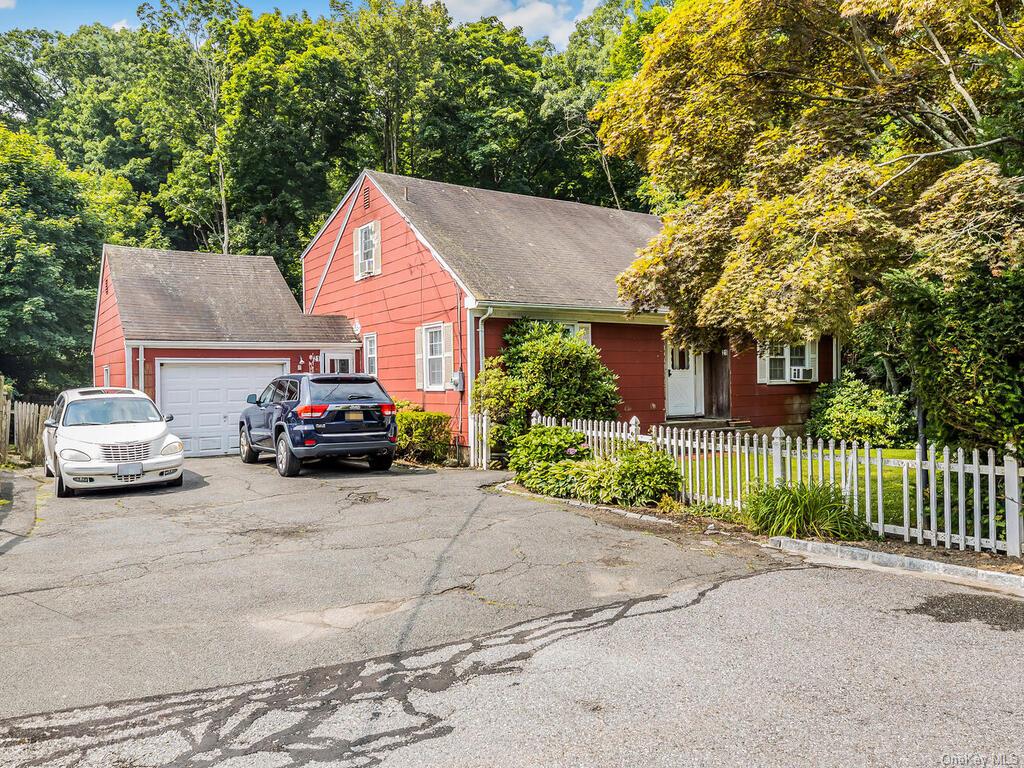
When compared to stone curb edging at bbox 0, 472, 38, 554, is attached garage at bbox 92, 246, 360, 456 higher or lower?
higher

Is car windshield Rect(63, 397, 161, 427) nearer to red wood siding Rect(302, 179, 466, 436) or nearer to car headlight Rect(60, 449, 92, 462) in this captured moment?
car headlight Rect(60, 449, 92, 462)

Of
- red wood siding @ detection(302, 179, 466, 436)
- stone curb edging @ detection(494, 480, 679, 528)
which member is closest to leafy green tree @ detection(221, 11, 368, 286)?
red wood siding @ detection(302, 179, 466, 436)

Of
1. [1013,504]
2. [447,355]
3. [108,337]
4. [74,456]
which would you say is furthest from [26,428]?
[1013,504]

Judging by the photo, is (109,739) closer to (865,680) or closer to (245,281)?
(865,680)

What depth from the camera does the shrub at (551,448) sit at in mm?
11500

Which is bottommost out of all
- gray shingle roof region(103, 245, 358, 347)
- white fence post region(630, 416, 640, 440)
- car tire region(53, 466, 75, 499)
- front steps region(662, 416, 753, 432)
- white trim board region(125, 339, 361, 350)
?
car tire region(53, 466, 75, 499)

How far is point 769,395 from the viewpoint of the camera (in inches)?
752

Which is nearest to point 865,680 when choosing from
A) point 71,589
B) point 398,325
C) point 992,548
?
point 992,548

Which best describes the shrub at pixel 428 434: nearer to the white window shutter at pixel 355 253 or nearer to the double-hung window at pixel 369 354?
the double-hung window at pixel 369 354

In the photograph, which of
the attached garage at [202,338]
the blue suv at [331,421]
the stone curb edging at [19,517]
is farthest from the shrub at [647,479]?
the attached garage at [202,338]

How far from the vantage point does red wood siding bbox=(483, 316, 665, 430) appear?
16.4m

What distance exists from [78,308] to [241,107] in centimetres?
1112

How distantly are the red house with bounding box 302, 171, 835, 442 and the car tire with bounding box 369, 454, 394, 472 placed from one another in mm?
2118

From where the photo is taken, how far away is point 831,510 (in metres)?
7.69
